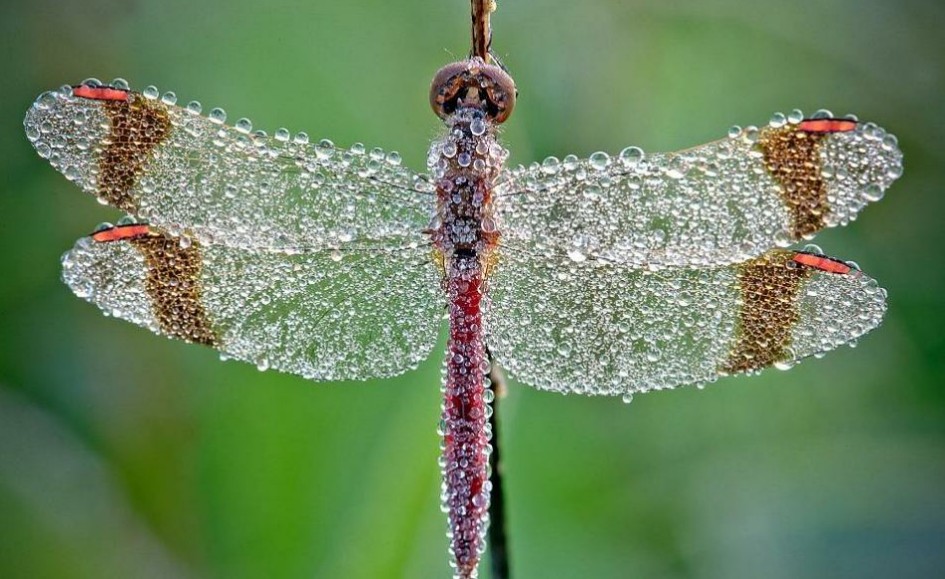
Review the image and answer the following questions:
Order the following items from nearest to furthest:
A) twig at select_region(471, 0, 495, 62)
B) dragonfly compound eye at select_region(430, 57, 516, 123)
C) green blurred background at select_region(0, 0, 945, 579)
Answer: twig at select_region(471, 0, 495, 62) → dragonfly compound eye at select_region(430, 57, 516, 123) → green blurred background at select_region(0, 0, 945, 579)

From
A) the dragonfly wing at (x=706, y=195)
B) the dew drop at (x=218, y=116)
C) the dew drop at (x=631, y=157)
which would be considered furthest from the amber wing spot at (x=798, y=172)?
the dew drop at (x=218, y=116)

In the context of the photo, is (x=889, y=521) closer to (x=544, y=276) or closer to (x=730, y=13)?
(x=544, y=276)

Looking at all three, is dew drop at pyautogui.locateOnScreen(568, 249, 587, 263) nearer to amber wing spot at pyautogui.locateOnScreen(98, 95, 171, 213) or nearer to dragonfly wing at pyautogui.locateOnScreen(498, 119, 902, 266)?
dragonfly wing at pyautogui.locateOnScreen(498, 119, 902, 266)

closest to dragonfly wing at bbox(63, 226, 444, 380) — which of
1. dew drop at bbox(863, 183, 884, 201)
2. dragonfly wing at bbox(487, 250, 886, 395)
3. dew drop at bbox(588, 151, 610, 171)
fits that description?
dragonfly wing at bbox(487, 250, 886, 395)

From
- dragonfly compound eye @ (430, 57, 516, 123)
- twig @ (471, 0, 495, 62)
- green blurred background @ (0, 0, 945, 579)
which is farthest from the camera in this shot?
green blurred background @ (0, 0, 945, 579)

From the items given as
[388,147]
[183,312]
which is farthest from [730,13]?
[183,312]

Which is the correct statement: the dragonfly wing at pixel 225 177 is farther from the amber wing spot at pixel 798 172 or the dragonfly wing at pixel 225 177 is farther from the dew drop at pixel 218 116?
the amber wing spot at pixel 798 172

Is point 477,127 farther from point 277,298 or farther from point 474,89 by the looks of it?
point 277,298

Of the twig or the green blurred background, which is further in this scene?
the green blurred background
